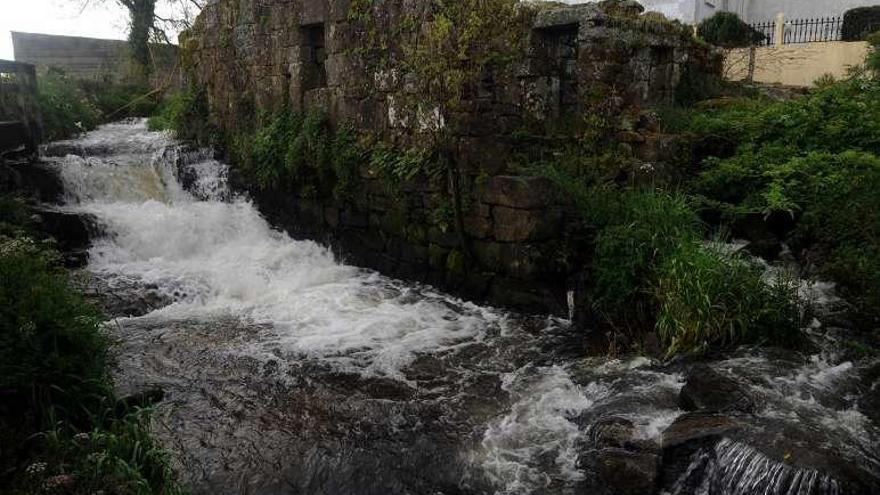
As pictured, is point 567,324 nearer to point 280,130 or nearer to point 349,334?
point 349,334

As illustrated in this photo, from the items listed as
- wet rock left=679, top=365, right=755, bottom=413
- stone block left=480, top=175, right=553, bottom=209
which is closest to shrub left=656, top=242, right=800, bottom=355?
wet rock left=679, top=365, right=755, bottom=413

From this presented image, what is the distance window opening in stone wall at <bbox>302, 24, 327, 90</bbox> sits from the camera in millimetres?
9875

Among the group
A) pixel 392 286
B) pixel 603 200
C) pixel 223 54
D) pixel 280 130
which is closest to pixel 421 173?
pixel 392 286

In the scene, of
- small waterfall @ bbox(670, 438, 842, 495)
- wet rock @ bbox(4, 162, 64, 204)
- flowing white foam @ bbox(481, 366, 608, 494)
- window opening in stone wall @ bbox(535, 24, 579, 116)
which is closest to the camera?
small waterfall @ bbox(670, 438, 842, 495)

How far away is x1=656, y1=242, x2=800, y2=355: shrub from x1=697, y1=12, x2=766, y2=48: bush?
10.5 metres

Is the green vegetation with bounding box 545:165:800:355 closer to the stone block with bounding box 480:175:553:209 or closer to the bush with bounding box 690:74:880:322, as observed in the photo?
the stone block with bounding box 480:175:553:209

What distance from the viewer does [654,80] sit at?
348 inches

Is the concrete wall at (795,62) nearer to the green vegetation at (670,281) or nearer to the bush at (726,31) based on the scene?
the bush at (726,31)

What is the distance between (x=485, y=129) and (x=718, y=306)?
10.8 ft

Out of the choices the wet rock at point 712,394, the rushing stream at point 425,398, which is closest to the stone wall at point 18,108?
the rushing stream at point 425,398

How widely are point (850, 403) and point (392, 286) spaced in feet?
17.1

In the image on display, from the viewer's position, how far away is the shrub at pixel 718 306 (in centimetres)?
547

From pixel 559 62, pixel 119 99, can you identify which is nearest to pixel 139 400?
pixel 559 62

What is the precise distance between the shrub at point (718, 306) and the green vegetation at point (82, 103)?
472 inches
